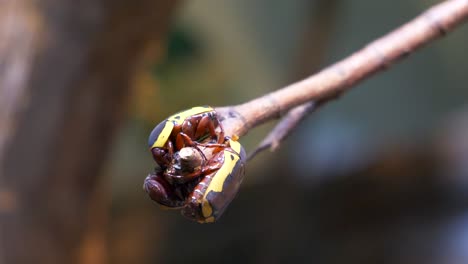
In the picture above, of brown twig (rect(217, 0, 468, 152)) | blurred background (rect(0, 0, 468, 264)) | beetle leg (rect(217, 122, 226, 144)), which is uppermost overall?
brown twig (rect(217, 0, 468, 152))

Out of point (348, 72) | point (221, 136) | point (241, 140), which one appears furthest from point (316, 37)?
point (221, 136)

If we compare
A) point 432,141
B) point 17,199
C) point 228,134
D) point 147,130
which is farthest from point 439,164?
A: point 228,134

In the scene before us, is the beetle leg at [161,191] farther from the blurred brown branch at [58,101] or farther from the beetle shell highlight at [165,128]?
the blurred brown branch at [58,101]

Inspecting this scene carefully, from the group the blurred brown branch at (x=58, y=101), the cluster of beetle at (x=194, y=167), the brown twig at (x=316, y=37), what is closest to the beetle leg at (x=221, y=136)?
the cluster of beetle at (x=194, y=167)

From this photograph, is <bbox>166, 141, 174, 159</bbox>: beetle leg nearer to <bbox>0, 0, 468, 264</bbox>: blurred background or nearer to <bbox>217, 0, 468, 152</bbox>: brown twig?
<bbox>217, 0, 468, 152</bbox>: brown twig

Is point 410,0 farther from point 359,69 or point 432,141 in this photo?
point 359,69

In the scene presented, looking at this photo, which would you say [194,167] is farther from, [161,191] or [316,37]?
[316,37]

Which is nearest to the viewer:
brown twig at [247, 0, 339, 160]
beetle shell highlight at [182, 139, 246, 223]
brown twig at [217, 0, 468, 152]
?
beetle shell highlight at [182, 139, 246, 223]

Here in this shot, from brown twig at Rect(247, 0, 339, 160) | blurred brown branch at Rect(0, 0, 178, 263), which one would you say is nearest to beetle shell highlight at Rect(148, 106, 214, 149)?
blurred brown branch at Rect(0, 0, 178, 263)
